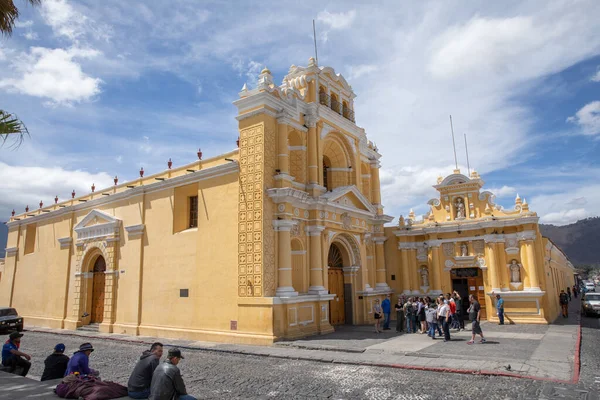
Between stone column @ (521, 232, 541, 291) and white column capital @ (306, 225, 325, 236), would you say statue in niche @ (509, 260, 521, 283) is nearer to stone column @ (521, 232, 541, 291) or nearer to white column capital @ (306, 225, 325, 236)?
stone column @ (521, 232, 541, 291)

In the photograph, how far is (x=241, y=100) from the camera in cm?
1670

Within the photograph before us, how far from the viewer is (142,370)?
6.97 m

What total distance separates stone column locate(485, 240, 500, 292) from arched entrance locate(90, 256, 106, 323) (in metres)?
19.6

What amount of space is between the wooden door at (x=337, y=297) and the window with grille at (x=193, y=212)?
20.9ft

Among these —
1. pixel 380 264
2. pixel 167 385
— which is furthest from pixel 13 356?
pixel 380 264

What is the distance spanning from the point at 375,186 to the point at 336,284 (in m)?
6.50

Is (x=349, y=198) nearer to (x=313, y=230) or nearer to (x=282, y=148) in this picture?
(x=313, y=230)

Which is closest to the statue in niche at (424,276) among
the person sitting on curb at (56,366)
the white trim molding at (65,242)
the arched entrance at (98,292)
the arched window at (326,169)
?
the arched window at (326,169)

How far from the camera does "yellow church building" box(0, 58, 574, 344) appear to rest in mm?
15758

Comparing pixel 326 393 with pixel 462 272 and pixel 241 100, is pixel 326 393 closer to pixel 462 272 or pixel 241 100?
pixel 241 100

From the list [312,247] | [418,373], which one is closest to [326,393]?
[418,373]

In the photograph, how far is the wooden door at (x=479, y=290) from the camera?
21.1m

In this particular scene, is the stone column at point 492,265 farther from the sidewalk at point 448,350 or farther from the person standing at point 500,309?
the sidewalk at point 448,350

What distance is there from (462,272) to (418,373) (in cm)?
1304
